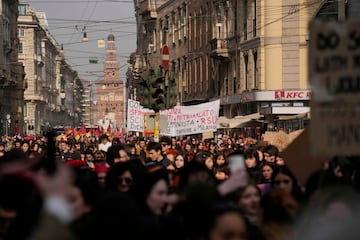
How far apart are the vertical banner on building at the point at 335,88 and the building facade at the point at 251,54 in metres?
28.3

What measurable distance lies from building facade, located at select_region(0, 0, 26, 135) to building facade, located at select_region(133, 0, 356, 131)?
24.8 meters

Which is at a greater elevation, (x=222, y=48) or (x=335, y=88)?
(x=222, y=48)

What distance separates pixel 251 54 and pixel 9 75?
47488 millimetres

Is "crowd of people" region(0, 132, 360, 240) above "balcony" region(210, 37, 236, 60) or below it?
below

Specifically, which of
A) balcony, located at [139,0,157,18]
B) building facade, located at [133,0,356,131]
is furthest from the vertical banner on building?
balcony, located at [139,0,157,18]

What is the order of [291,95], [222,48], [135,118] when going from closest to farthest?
[135,118] < [291,95] < [222,48]

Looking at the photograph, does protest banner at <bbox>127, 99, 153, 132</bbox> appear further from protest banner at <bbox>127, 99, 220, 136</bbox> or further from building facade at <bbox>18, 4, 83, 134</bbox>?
building facade at <bbox>18, 4, 83, 134</bbox>

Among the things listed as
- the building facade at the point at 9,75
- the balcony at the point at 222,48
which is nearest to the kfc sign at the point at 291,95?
the balcony at the point at 222,48

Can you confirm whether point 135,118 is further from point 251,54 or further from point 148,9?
point 148,9

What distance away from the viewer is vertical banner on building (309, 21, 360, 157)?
19.5ft

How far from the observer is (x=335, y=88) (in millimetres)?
5941

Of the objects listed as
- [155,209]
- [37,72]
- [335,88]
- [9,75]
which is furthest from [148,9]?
[335,88]

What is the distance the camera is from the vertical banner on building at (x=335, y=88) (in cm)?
594

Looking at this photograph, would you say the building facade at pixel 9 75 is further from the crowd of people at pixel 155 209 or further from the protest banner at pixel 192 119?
the crowd of people at pixel 155 209
